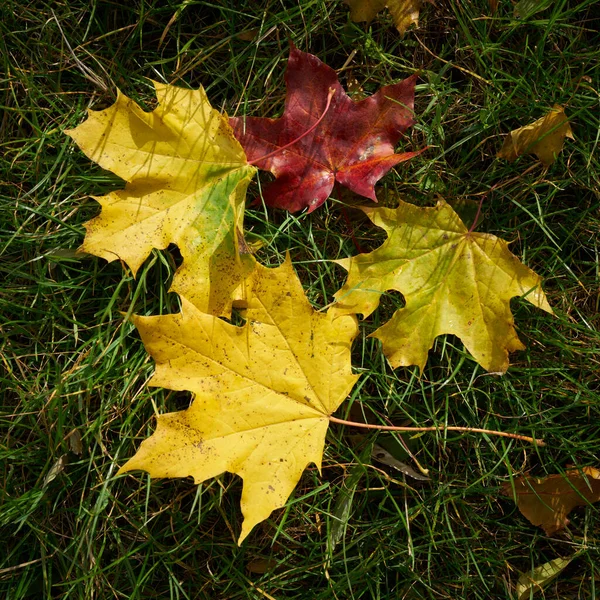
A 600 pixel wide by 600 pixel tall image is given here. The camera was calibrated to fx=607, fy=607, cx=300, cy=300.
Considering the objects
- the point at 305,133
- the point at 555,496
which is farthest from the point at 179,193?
the point at 555,496

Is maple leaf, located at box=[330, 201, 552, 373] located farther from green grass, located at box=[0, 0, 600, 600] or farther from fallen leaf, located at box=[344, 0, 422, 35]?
fallen leaf, located at box=[344, 0, 422, 35]

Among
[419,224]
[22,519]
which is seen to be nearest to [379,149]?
[419,224]

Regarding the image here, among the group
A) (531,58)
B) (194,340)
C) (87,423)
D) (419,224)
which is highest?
(531,58)

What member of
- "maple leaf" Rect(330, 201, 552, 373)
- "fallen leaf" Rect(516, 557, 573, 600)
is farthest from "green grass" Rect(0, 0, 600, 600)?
"maple leaf" Rect(330, 201, 552, 373)

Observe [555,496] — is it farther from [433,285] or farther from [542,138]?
[542,138]

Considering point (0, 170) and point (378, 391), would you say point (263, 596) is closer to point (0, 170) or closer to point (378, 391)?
point (378, 391)

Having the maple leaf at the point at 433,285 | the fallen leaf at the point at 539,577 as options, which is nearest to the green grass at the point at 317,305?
the fallen leaf at the point at 539,577
